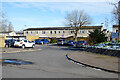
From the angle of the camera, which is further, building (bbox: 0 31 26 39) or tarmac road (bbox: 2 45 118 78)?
building (bbox: 0 31 26 39)

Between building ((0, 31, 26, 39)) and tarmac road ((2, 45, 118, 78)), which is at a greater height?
building ((0, 31, 26, 39))

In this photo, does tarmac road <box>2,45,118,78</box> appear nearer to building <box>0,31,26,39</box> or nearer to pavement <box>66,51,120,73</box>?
pavement <box>66,51,120,73</box>

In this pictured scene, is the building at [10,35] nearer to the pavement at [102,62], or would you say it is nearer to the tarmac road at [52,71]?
the pavement at [102,62]

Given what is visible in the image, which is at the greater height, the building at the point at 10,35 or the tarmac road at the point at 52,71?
the building at the point at 10,35

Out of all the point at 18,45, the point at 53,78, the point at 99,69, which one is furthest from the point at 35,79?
the point at 18,45

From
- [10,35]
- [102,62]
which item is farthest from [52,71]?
[10,35]

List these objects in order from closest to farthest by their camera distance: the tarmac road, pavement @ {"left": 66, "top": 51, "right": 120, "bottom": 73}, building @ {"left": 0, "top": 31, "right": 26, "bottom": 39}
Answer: the tarmac road, pavement @ {"left": 66, "top": 51, "right": 120, "bottom": 73}, building @ {"left": 0, "top": 31, "right": 26, "bottom": 39}

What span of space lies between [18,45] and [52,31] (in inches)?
1851

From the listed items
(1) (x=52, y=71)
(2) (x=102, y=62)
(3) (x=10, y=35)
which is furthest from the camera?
(3) (x=10, y=35)

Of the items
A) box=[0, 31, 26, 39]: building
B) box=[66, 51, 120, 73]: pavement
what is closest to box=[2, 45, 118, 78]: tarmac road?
box=[66, 51, 120, 73]: pavement

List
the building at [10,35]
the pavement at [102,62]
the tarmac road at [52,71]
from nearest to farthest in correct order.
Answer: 1. the tarmac road at [52,71]
2. the pavement at [102,62]
3. the building at [10,35]

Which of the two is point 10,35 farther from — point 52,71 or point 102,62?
point 52,71

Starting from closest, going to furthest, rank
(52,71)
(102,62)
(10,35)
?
(52,71) < (102,62) < (10,35)

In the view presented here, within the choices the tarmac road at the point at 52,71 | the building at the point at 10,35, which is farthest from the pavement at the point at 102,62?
the building at the point at 10,35
